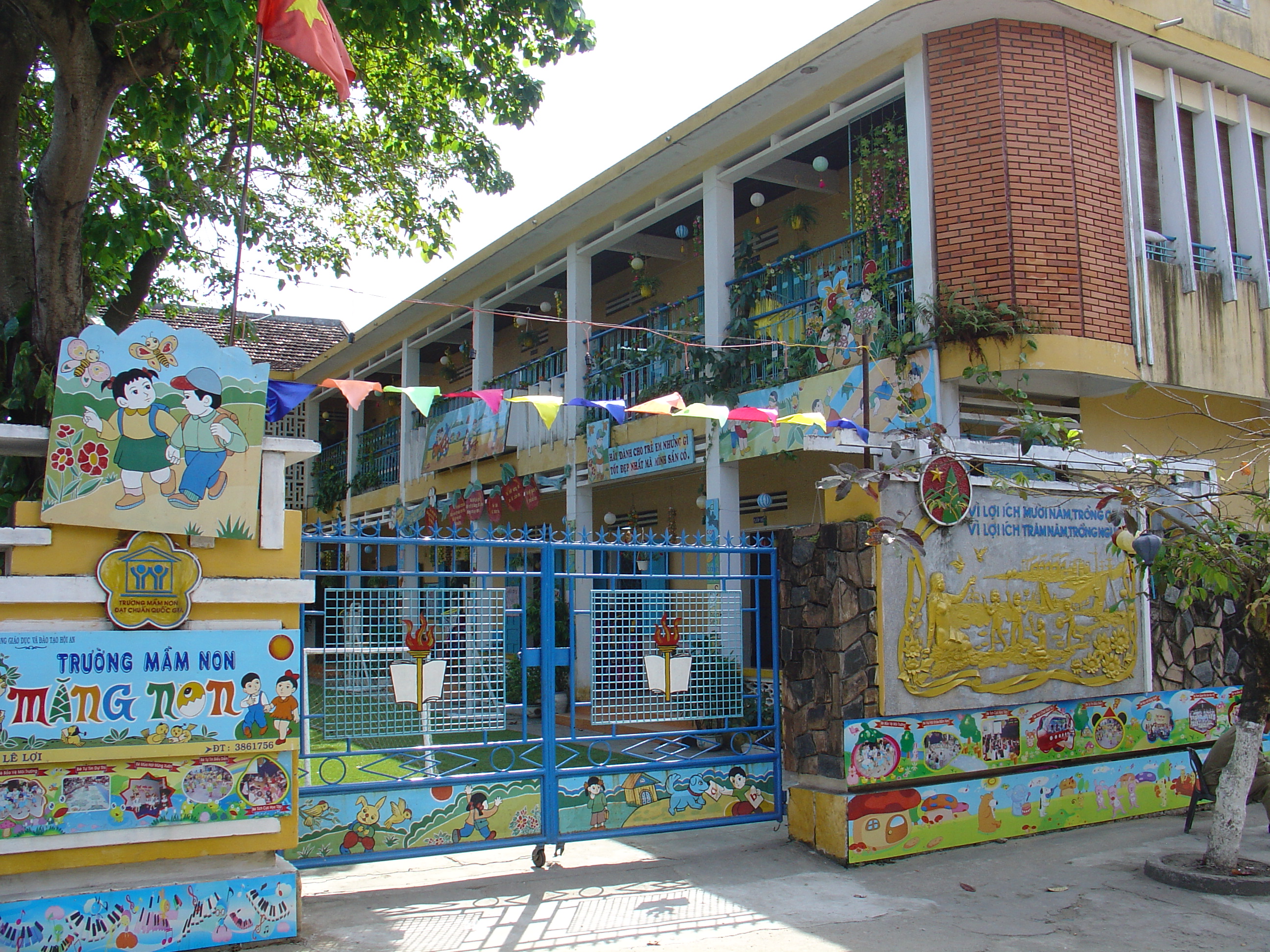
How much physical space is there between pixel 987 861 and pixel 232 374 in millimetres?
5806

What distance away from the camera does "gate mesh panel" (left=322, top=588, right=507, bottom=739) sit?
605 centimetres

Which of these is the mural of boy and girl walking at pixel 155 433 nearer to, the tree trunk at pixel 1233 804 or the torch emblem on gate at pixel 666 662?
the torch emblem on gate at pixel 666 662

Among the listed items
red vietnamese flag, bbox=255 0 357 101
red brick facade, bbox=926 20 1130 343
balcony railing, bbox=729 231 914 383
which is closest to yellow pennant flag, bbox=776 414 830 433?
balcony railing, bbox=729 231 914 383

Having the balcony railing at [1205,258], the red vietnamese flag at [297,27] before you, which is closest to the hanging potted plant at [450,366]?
the balcony railing at [1205,258]

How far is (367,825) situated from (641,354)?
828cm

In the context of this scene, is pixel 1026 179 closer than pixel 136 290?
No

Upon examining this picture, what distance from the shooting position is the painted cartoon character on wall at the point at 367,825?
6012 mm

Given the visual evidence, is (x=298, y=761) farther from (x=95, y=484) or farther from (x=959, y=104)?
(x=959, y=104)

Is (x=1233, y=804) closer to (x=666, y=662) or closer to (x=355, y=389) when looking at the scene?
(x=666, y=662)

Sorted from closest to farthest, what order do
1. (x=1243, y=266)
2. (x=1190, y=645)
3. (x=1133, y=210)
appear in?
(x=1190, y=645)
(x=1133, y=210)
(x=1243, y=266)

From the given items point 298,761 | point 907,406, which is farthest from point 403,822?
point 907,406

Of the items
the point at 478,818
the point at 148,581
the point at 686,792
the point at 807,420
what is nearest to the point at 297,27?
the point at 148,581

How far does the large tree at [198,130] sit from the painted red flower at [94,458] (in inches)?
54.6

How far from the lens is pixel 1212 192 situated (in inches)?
437
